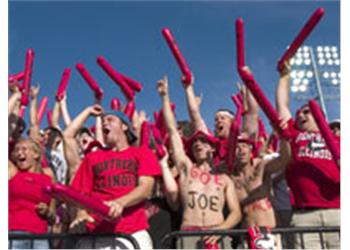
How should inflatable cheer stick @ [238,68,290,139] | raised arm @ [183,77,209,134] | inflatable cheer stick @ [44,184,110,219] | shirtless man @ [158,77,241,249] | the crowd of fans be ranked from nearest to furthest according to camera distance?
1. inflatable cheer stick @ [44,184,110,219]
2. the crowd of fans
3. inflatable cheer stick @ [238,68,290,139]
4. shirtless man @ [158,77,241,249]
5. raised arm @ [183,77,209,134]

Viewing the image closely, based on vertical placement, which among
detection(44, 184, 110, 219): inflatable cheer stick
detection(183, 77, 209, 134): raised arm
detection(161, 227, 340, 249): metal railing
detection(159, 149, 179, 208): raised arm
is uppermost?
detection(183, 77, 209, 134): raised arm

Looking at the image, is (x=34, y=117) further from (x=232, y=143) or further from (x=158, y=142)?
(x=232, y=143)

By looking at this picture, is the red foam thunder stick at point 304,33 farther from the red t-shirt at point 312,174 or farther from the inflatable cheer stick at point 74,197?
the inflatable cheer stick at point 74,197

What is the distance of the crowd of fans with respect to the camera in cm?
404

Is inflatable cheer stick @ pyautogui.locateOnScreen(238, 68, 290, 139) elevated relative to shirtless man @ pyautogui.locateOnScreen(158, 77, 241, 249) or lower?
elevated

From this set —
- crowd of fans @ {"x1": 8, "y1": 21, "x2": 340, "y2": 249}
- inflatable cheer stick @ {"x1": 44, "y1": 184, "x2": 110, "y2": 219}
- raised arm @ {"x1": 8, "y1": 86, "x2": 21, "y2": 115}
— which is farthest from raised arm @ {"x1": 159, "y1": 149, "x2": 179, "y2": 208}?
raised arm @ {"x1": 8, "y1": 86, "x2": 21, "y2": 115}

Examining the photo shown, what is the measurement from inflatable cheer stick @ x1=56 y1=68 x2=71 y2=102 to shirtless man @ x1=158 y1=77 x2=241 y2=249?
1.36 m

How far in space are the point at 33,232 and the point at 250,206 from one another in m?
1.62

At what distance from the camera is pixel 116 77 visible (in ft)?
17.6

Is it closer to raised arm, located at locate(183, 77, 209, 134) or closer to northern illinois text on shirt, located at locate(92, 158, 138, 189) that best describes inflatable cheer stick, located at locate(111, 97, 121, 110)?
raised arm, located at locate(183, 77, 209, 134)

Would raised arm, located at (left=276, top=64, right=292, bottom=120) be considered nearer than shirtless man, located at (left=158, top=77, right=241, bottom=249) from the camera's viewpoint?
No

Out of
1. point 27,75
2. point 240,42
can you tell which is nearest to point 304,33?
point 240,42

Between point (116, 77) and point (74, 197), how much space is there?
2185mm
